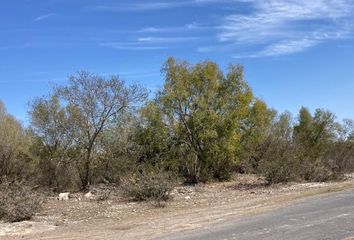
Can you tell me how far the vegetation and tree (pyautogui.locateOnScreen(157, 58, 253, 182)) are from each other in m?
0.07

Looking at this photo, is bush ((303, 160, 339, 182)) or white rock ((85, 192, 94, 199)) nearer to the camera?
white rock ((85, 192, 94, 199))

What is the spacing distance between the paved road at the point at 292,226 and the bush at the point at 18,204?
8223mm

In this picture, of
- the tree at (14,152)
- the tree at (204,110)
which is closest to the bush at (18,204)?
the tree at (14,152)

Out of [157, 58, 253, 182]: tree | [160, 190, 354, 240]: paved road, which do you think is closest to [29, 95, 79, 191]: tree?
[157, 58, 253, 182]: tree

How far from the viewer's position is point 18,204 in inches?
778

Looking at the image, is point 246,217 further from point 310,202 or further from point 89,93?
point 89,93

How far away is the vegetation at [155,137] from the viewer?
3130 cm

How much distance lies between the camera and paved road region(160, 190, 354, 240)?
12.0 meters

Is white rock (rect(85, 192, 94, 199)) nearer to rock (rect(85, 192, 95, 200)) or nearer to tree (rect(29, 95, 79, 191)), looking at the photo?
rock (rect(85, 192, 95, 200))

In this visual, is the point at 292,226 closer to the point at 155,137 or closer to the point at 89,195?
the point at 89,195

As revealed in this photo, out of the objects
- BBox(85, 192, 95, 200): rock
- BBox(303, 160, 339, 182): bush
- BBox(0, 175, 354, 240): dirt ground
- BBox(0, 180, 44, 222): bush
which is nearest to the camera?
BBox(0, 175, 354, 240): dirt ground

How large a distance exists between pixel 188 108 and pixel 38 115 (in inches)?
398

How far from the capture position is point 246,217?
16609 millimetres

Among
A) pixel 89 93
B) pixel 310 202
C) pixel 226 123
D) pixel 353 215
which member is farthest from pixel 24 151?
pixel 353 215
